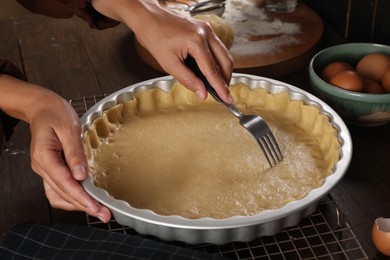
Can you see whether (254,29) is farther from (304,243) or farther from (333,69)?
(304,243)

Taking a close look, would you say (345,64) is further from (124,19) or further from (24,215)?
(24,215)

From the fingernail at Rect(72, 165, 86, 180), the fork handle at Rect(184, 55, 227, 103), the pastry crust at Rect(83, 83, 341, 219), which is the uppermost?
the fork handle at Rect(184, 55, 227, 103)

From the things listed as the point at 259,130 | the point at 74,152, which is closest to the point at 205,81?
the point at 259,130

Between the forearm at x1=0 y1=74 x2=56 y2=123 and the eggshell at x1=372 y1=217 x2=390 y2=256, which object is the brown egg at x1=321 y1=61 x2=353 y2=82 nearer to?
the eggshell at x1=372 y1=217 x2=390 y2=256

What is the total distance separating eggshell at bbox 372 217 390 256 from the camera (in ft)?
2.89

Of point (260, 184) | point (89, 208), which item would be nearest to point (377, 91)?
point (260, 184)

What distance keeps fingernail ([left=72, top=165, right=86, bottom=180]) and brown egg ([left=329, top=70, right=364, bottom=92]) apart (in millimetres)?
611

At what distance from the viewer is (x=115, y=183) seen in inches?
40.6

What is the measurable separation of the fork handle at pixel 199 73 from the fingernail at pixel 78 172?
307mm

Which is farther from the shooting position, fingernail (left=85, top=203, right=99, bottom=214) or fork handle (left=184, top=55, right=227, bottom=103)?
fork handle (left=184, top=55, right=227, bottom=103)

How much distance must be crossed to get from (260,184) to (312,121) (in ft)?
0.77

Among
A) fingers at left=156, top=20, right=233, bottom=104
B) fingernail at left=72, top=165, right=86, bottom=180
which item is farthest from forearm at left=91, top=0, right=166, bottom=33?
fingernail at left=72, top=165, right=86, bottom=180

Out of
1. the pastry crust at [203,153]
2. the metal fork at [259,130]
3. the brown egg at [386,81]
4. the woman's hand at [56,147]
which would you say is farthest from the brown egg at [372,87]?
the woman's hand at [56,147]

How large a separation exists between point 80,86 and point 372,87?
0.73 meters
